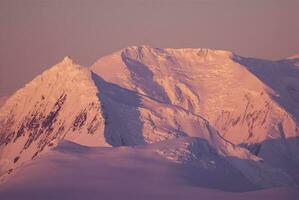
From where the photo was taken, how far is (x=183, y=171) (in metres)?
83.3

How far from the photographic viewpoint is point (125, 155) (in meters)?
89.6

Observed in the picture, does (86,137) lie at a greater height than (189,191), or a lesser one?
lesser

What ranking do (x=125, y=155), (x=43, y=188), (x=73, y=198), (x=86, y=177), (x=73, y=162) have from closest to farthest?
(x=73, y=198)
(x=43, y=188)
(x=86, y=177)
(x=73, y=162)
(x=125, y=155)

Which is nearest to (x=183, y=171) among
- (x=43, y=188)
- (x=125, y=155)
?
(x=125, y=155)

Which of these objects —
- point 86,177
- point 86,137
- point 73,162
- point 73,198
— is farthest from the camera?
point 86,137

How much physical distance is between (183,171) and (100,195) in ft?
70.7

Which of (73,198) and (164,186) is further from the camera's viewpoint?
(164,186)

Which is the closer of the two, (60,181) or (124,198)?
(124,198)

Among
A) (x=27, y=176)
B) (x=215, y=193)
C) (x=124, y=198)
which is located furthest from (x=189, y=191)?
(x=27, y=176)

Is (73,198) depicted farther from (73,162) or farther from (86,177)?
(73,162)

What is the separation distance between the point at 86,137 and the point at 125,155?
95720 millimetres

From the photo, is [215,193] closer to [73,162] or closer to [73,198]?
[73,198]

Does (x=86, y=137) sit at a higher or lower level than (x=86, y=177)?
lower

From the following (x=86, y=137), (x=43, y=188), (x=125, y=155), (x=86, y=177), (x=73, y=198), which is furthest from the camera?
(x=86, y=137)
